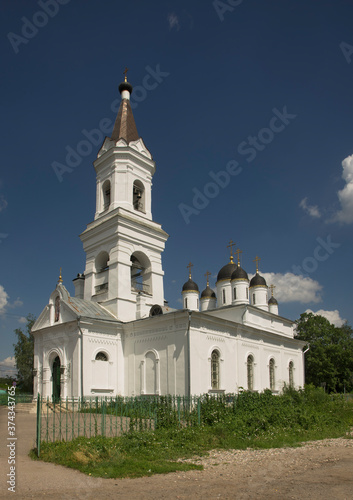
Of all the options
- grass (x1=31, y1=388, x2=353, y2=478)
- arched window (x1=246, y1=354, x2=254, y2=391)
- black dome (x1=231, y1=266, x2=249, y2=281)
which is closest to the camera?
grass (x1=31, y1=388, x2=353, y2=478)

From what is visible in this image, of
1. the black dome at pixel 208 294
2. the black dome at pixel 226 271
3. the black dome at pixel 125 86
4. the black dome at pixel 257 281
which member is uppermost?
the black dome at pixel 125 86

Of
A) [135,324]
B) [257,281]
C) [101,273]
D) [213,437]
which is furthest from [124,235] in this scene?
[213,437]

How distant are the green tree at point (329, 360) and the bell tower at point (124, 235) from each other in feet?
60.6

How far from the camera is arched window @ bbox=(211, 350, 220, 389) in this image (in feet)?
59.9

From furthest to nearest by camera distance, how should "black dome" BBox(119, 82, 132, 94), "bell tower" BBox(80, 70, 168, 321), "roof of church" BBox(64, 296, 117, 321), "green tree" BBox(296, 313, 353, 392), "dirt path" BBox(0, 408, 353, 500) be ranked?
→ "green tree" BBox(296, 313, 353, 392) → "black dome" BBox(119, 82, 132, 94) → "bell tower" BBox(80, 70, 168, 321) → "roof of church" BBox(64, 296, 117, 321) → "dirt path" BBox(0, 408, 353, 500)

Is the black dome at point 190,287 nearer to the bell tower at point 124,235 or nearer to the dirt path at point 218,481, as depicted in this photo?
the bell tower at point 124,235

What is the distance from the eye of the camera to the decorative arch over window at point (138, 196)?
2333 centimetres

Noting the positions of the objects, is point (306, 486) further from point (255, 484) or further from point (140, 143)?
point (140, 143)

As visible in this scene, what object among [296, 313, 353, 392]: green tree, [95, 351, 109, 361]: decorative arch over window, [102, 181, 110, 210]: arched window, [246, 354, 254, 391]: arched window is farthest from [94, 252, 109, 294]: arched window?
[296, 313, 353, 392]: green tree

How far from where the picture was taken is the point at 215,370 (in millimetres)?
18453

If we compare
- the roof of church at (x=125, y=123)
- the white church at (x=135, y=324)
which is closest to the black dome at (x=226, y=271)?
the white church at (x=135, y=324)

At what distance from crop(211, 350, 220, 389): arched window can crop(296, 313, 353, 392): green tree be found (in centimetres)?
1831

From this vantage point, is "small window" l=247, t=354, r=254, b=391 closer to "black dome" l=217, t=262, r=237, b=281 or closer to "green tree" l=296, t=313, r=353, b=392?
"black dome" l=217, t=262, r=237, b=281

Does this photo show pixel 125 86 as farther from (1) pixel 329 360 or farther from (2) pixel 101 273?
(1) pixel 329 360
